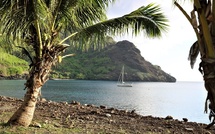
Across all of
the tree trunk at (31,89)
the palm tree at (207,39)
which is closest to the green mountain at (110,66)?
the tree trunk at (31,89)

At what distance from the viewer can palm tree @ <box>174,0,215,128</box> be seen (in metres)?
2.58

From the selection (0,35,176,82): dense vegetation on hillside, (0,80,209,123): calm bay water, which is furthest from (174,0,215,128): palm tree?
(0,35,176,82): dense vegetation on hillside

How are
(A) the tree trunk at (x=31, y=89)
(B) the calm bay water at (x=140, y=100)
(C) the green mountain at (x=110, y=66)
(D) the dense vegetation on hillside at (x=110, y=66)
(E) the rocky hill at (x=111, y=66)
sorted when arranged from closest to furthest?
1. (A) the tree trunk at (x=31, y=89)
2. (B) the calm bay water at (x=140, y=100)
3. (D) the dense vegetation on hillside at (x=110, y=66)
4. (C) the green mountain at (x=110, y=66)
5. (E) the rocky hill at (x=111, y=66)

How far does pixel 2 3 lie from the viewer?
616 cm

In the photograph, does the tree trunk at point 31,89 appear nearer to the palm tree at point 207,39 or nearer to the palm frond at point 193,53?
the palm frond at point 193,53

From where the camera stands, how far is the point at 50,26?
6.89 metres

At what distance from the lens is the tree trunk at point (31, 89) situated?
21.9 ft

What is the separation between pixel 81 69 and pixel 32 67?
117 m

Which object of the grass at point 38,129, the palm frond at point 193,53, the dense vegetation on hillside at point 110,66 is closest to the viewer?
the palm frond at point 193,53

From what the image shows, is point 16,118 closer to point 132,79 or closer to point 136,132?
point 136,132

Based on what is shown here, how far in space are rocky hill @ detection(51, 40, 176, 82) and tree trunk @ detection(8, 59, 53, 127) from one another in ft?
365

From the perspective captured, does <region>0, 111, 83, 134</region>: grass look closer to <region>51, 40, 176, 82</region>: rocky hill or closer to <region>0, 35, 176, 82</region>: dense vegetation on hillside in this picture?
<region>0, 35, 176, 82</region>: dense vegetation on hillside

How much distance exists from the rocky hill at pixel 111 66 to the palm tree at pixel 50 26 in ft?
359

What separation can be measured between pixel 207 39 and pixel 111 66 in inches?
5217
